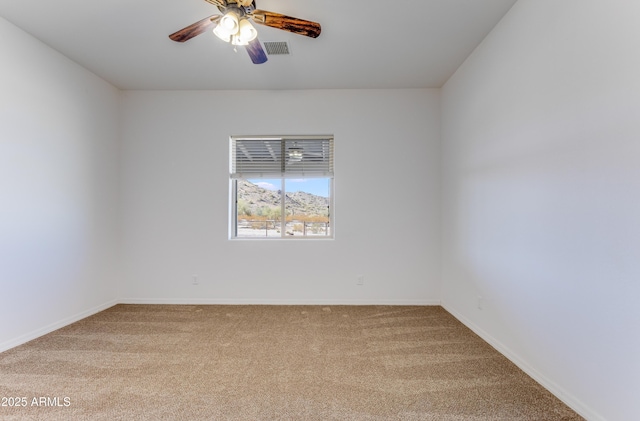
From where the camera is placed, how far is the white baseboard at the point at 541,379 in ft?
5.26

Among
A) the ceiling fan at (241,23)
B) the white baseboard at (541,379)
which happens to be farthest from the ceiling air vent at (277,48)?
the white baseboard at (541,379)

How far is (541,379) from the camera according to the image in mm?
1935

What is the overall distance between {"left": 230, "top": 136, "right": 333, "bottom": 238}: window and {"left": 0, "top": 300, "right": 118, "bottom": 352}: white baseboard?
5.63 feet

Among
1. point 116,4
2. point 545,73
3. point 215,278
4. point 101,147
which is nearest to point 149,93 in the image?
point 101,147

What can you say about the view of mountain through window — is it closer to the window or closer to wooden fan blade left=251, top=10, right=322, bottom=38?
the window

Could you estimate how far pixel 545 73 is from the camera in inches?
76.6

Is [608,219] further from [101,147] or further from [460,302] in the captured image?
[101,147]

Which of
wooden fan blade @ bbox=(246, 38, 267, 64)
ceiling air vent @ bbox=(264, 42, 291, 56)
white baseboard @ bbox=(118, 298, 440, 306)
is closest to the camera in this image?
wooden fan blade @ bbox=(246, 38, 267, 64)

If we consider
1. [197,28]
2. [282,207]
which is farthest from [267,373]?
[197,28]

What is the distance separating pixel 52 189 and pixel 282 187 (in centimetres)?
237

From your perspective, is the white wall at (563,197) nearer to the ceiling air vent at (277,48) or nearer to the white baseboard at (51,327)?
the ceiling air vent at (277,48)

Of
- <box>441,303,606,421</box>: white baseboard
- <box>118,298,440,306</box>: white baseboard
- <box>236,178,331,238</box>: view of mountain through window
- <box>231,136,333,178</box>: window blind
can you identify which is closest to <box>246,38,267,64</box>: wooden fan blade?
<box>231,136,333,178</box>: window blind

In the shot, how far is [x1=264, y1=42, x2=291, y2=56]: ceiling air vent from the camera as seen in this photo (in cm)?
271

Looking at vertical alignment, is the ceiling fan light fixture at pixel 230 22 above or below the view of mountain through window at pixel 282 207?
above
